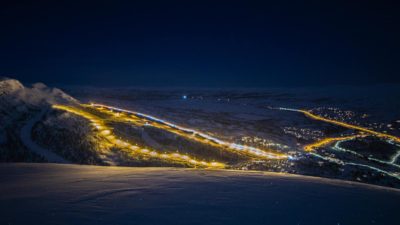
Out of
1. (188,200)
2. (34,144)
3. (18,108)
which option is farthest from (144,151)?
(188,200)

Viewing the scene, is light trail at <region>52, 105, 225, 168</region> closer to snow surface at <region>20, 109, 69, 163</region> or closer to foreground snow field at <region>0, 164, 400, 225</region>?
snow surface at <region>20, 109, 69, 163</region>

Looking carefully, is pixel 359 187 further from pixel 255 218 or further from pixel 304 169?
pixel 304 169

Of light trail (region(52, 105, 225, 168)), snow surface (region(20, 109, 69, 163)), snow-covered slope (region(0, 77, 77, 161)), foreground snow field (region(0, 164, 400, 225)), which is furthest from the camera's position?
light trail (region(52, 105, 225, 168))

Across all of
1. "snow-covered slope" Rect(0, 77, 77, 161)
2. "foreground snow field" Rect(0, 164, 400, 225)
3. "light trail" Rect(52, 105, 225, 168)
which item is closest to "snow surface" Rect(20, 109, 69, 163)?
"snow-covered slope" Rect(0, 77, 77, 161)

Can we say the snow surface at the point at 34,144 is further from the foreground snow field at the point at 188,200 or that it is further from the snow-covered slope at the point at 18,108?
the foreground snow field at the point at 188,200

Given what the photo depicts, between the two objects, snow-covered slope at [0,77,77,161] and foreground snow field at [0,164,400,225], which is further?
snow-covered slope at [0,77,77,161]

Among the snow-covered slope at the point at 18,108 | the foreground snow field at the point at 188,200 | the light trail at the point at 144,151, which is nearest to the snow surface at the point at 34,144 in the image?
the snow-covered slope at the point at 18,108

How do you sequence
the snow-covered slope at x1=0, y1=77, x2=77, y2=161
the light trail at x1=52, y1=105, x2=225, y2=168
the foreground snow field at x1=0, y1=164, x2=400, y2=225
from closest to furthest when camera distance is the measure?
the foreground snow field at x1=0, y1=164, x2=400, y2=225
the snow-covered slope at x1=0, y1=77, x2=77, y2=161
the light trail at x1=52, y1=105, x2=225, y2=168

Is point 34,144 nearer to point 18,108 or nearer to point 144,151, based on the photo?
point 18,108

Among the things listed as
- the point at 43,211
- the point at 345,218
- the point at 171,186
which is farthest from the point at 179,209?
the point at 345,218

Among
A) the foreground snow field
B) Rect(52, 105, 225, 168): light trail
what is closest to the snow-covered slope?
Rect(52, 105, 225, 168): light trail

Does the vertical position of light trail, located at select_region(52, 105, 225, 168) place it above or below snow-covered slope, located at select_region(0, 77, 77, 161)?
below
